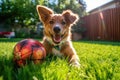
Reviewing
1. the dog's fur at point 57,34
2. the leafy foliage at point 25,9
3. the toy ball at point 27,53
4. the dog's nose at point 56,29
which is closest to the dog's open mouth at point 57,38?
the dog's fur at point 57,34

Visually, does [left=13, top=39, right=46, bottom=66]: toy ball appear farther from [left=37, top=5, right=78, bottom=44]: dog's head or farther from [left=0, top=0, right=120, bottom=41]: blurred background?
[left=0, top=0, right=120, bottom=41]: blurred background

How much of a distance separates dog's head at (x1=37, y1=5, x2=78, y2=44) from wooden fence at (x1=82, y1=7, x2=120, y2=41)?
11.6m

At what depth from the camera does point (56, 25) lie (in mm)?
4867

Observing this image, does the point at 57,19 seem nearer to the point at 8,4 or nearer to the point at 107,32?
the point at 107,32

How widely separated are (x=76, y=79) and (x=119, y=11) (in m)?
14.9

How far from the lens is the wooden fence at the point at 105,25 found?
17.0m

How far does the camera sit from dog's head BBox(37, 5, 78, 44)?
15.9ft

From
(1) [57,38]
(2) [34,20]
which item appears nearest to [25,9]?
(2) [34,20]

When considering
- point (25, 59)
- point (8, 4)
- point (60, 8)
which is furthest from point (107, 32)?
point (25, 59)

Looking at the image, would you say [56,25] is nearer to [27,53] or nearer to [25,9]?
[27,53]

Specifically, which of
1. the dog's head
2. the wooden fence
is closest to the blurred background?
the wooden fence

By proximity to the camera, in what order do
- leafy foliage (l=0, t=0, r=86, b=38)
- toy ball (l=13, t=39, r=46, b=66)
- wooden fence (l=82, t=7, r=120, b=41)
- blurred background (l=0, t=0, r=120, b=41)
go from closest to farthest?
1. toy ball (l=13, t=39, r=46, b=66)
2. wooden fence (l=82, t=7, r=120, b=41)
3. blurred background (l=0, t=0, r=120, b=41)
4. leafy foliage (l=0, t=0, r=86, b=38)

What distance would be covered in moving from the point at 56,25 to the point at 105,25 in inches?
542

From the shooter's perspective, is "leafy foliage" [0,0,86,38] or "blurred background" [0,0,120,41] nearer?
"blurred background" [0,0,120,41]
